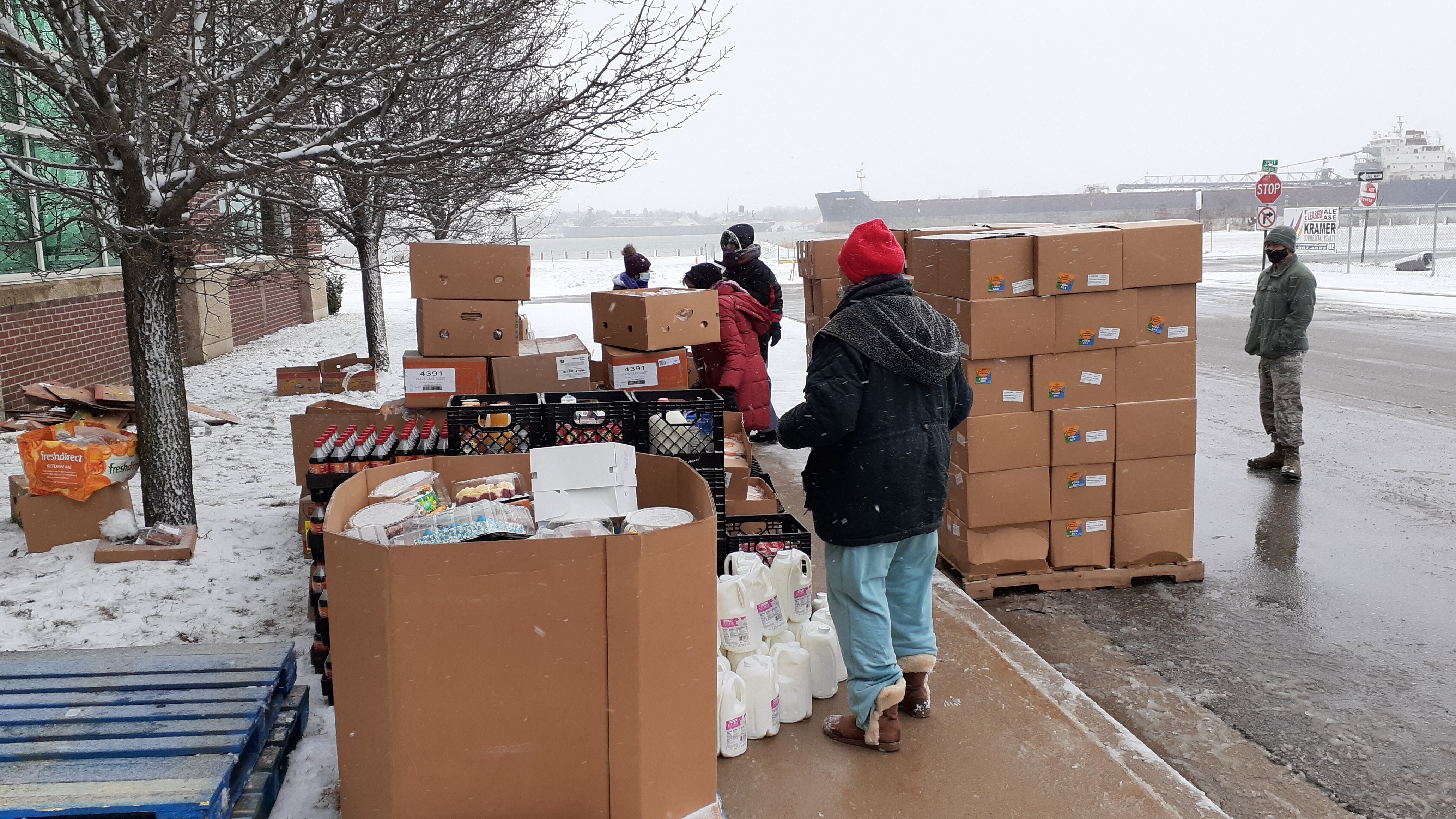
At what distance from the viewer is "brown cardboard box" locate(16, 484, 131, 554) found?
5262 mm

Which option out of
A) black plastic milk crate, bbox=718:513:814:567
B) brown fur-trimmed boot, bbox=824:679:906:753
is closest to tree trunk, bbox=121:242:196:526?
black plastic milk crate, bbox=718:513:814:567

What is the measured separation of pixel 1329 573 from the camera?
568 cm

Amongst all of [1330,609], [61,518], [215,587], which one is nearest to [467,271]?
[215,587]

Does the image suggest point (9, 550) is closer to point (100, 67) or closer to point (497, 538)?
point (100, 67)

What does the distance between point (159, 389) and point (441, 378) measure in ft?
4.96

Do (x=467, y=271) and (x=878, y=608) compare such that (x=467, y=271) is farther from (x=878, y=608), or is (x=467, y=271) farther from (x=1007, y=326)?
(x=878, y=608)

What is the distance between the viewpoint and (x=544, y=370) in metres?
5.88

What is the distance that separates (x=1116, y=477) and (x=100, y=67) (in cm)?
547

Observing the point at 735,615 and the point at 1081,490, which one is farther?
the point at 1081,490

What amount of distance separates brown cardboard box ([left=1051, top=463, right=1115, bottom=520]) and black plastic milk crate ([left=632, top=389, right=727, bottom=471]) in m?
2.37

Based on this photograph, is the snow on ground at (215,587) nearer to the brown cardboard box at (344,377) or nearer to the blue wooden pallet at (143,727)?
the blue wooden pallet at (143,727)

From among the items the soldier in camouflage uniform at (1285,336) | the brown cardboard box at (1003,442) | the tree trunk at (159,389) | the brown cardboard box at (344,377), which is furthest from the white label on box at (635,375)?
the brown cardboard box at (344,377)

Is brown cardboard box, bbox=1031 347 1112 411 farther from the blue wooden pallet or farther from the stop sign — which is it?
the stop sign

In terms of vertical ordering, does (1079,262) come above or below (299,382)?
above
